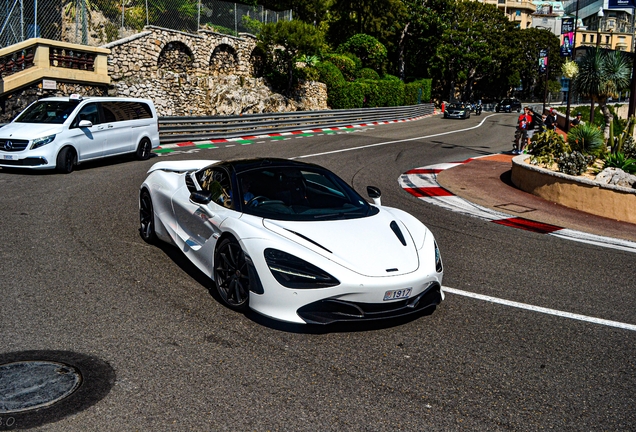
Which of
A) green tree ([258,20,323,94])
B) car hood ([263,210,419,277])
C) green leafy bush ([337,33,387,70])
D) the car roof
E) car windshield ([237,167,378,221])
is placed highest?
green leafy bush ([337,33,387,70])

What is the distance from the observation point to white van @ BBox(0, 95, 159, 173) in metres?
13.8

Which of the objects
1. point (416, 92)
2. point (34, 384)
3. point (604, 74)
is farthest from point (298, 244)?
point (416, 92)

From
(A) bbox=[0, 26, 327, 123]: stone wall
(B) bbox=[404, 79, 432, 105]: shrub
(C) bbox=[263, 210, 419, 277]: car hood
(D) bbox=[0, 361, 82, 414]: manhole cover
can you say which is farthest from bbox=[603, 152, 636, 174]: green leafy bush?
(B) bbox=[404, 79, 432, 105]: shrub

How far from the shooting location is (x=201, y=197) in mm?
6465

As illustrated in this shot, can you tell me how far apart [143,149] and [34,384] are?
13012 mm

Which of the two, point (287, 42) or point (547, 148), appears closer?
point (547, 148)

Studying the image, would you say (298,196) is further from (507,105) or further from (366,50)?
(507,105)

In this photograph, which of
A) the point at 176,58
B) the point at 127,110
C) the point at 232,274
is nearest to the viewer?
the point at 232,274

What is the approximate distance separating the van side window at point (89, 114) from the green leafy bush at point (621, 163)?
11.6 m

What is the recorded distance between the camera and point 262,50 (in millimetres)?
36281

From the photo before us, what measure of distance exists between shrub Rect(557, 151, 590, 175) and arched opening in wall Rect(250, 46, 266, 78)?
84.6ft

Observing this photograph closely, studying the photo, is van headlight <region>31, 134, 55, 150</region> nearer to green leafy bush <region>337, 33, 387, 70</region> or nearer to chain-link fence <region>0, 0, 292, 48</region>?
chain-link fence <region>0, 0, 292, 48</region>

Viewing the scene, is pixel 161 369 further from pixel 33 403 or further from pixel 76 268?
pixel 76 268

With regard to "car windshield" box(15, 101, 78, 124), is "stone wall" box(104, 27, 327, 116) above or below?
above
